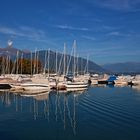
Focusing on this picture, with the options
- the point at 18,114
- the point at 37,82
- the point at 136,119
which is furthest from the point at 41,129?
the point at 37,82

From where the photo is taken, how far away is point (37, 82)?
60906mm

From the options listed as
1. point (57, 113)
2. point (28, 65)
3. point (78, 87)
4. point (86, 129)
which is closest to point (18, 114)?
point (57, 113)

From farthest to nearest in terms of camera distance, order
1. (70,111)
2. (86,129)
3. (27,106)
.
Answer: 1. (27,106)
2. (70,111)
3. (86,129)

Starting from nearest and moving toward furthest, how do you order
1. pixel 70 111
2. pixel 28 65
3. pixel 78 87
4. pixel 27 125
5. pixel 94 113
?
pixel 27 125 < pixel 94 113 < pixel 70 111 < pixel 78 87 < pixel 28 65

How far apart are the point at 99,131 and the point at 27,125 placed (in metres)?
7.16

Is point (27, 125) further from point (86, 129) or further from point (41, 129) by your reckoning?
point (86, 129)

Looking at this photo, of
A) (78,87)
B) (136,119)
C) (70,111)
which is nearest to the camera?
(136,119)

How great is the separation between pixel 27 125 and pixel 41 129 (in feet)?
7.59

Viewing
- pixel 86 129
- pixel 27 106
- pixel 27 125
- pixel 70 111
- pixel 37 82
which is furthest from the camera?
pixel 37 82

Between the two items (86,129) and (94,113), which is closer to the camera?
(86,129)

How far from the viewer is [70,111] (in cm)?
3631

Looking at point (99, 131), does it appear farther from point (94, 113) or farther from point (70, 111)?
point (70, 111)

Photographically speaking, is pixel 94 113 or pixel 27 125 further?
pixel 94 113

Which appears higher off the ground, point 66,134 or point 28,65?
point 28,65
